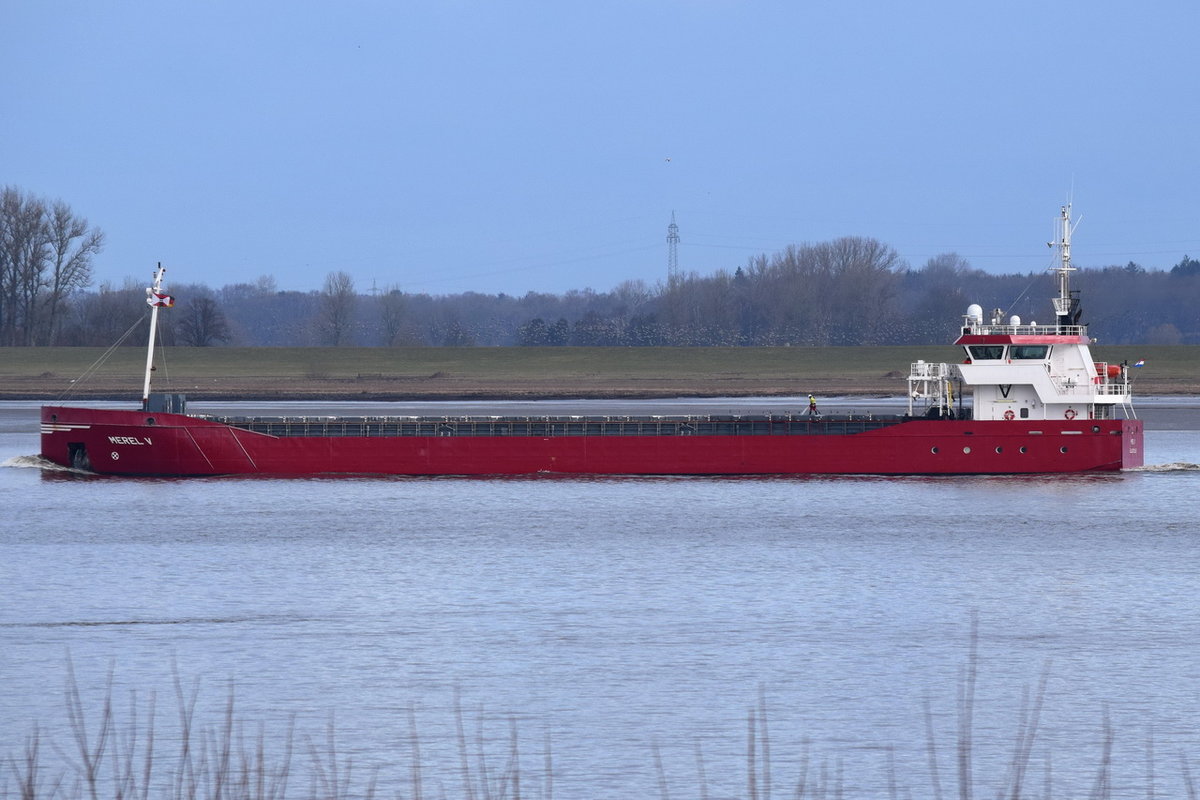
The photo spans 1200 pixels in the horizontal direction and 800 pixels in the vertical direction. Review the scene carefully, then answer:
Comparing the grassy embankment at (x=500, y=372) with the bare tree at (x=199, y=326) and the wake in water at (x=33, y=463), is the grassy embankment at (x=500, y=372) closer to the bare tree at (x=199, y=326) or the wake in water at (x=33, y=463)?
the bare tree at (x=199, y=326)

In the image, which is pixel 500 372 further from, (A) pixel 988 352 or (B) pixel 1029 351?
(B) pixel 1029 351

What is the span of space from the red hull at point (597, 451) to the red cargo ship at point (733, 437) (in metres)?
0.05

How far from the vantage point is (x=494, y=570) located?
103 ft

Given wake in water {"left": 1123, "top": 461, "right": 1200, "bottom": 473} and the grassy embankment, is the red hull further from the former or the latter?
the grassy embankment

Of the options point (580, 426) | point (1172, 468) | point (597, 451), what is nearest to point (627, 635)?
point (597, 451)

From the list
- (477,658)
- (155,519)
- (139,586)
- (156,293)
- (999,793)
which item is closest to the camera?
(999,793)

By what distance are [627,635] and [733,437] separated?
24290mm

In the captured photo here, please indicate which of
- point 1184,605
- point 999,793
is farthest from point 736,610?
point 999,793

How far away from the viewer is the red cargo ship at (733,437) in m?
47.3

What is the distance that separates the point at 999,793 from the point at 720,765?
3334mm

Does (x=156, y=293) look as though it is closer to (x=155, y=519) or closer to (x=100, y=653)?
(x=155, y=519)

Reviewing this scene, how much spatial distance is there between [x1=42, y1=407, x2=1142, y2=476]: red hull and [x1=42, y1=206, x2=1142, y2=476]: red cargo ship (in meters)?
0.05

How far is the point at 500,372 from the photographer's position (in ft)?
371

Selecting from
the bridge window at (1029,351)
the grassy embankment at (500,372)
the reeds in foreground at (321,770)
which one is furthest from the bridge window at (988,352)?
the grassy embankment at (500,372)
